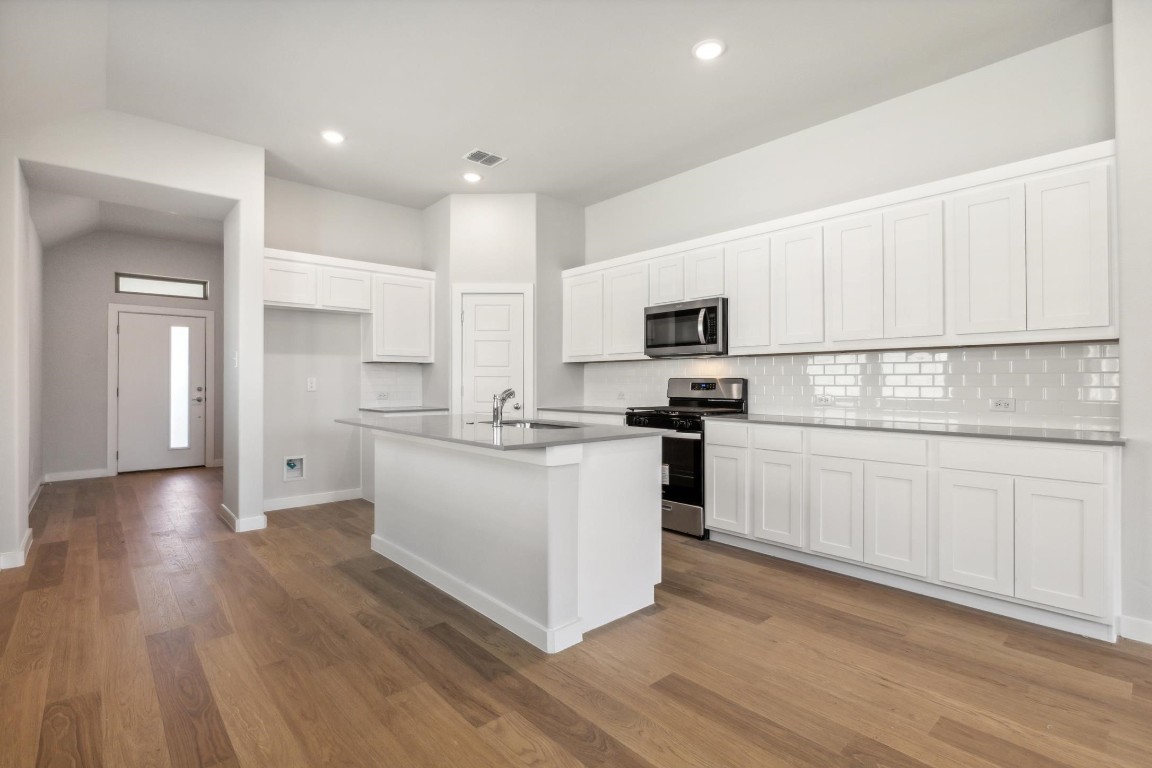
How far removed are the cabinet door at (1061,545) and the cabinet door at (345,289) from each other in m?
4.98

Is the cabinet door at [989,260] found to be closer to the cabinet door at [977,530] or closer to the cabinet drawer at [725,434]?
the cabinet door at [977,530]

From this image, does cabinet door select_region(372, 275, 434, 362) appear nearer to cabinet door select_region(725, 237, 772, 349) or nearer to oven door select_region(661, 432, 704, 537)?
oven door select_region(661, 432, 704, 537)

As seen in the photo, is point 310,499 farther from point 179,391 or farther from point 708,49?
point 708,49

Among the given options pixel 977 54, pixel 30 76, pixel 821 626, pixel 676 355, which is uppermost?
pixel 977 54

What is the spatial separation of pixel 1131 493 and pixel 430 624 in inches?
128

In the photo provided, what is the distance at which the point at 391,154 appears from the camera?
4.47 m

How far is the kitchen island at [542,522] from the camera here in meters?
2.37

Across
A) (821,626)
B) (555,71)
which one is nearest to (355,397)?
(555,71)

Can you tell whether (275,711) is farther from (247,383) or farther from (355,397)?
(355,397)

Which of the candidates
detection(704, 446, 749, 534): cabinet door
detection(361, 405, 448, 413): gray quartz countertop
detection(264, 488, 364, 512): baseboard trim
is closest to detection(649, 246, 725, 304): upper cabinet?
detection(704, 446, 749, 534): cabinet door

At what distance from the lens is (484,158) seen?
4.55m

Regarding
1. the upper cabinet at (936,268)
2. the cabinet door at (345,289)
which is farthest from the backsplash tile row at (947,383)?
the cabinet door at (345,289)

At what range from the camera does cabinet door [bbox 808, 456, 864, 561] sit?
318cm

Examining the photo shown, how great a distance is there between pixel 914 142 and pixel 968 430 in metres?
1.90
